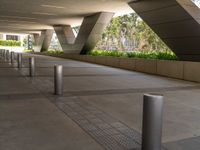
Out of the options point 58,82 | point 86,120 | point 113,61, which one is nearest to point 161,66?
point 113,61

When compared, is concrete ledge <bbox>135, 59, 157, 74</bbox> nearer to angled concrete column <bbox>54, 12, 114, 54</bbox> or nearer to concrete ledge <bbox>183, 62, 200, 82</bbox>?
concrete ledge <bbox>183, 62, 200, 82</bbox>

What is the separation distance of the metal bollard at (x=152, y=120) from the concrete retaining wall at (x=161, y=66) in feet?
26.9

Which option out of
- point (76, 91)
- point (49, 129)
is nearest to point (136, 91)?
point (76, 91)

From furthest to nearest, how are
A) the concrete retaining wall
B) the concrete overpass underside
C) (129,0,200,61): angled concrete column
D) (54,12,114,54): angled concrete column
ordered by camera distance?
1. (54,12,114,54): angled concrete column
2. the concrete overpass underside
3. (129,0,200,61): angled concrete column
4. the concrete retaining wall

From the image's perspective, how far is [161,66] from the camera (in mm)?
12984

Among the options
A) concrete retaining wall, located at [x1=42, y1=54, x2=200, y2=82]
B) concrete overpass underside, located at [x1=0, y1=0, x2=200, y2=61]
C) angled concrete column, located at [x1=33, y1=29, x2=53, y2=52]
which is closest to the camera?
concrete retaining wall, located at [x1=42, y1=54, x2=200, y2=82]

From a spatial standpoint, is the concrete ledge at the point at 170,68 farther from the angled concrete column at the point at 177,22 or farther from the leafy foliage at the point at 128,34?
the leafy foliage at the point at 128,34

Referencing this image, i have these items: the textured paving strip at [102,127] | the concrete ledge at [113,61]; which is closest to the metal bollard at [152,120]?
the textured paving strip at [102,127]

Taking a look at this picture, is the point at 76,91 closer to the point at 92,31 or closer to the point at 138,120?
the point at 138,120

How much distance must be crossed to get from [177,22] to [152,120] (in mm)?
9746

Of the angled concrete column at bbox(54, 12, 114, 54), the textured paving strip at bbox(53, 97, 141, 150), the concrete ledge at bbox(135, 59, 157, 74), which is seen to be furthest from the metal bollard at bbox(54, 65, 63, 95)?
the angled concrete column at bbox(54, 12, 114, 54)

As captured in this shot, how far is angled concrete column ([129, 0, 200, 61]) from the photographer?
36.8 ft

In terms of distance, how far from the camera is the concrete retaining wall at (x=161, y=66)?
11.0 metres

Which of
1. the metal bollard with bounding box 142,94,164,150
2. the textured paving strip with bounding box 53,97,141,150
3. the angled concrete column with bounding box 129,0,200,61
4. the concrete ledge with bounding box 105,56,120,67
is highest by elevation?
the angled concrete column with bounding box 129,0,200,61
